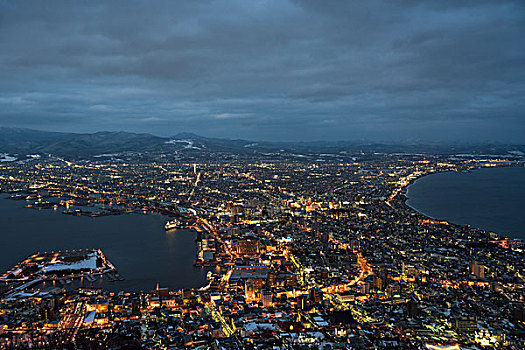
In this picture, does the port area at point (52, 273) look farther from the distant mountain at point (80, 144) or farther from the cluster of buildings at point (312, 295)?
the distant mountain at point (80, 144)

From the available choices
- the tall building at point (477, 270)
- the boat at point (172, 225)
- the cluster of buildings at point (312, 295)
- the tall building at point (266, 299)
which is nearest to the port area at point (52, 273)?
the cluster of buildings at point (312, 295)

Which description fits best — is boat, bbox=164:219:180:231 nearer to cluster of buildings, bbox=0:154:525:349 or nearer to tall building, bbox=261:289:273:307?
cluster of buildings, bbox=0:154:525:349

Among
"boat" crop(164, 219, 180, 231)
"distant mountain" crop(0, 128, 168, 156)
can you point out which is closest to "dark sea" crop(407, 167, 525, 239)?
"boat" crop(164, 219, 180, 231)

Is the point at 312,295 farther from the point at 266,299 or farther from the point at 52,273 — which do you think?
the point at 52,273

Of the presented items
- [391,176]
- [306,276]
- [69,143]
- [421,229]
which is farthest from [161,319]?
[69,143]

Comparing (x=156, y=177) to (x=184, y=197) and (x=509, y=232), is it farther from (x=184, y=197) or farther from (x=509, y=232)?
(x=509, y=232)

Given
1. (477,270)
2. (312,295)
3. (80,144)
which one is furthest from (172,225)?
(80,144)
